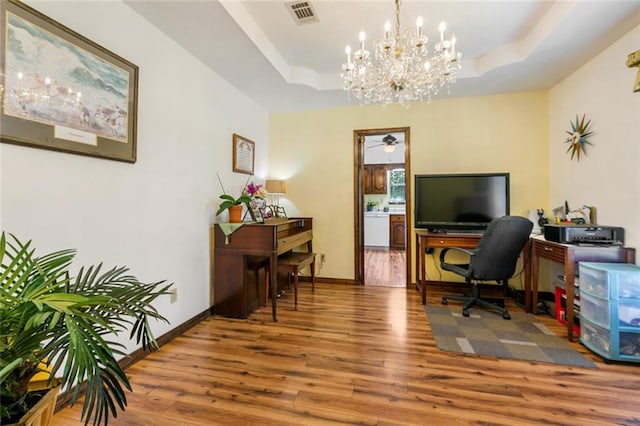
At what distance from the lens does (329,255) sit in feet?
13.6

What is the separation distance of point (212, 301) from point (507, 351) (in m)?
2.72

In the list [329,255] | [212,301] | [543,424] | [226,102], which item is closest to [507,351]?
[543,424]

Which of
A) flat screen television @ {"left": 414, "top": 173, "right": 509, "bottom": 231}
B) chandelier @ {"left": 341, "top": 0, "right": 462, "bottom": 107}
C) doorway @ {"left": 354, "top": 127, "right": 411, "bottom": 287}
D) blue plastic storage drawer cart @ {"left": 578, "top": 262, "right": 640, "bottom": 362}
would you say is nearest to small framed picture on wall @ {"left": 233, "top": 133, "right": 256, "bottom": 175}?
chandelier @ {"left": 341, "top": 0, "right": 462, "bottom": 107}

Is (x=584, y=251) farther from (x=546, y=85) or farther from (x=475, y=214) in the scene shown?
(x=546, y=85)

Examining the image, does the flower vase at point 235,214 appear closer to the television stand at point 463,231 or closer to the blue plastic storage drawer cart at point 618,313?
the television stand at point 463,231

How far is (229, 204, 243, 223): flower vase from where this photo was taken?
9.59ft

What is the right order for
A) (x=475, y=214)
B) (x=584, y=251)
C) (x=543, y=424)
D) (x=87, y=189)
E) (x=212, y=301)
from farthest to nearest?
(x=475, y=214) → (x=212, y=301) → (x=584, y=251) → (x=87, y=189) → (x=543, y=424)

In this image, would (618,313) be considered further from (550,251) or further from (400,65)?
(400,65)

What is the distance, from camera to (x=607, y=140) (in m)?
2.53

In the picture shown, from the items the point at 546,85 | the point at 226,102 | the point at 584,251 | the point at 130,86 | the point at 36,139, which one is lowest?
the point at 584,251

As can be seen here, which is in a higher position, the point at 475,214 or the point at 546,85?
the point at 546,85

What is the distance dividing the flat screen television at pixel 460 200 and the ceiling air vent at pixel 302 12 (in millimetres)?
2175

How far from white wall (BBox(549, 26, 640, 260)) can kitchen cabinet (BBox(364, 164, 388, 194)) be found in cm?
452

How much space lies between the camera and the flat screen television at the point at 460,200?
339cm
